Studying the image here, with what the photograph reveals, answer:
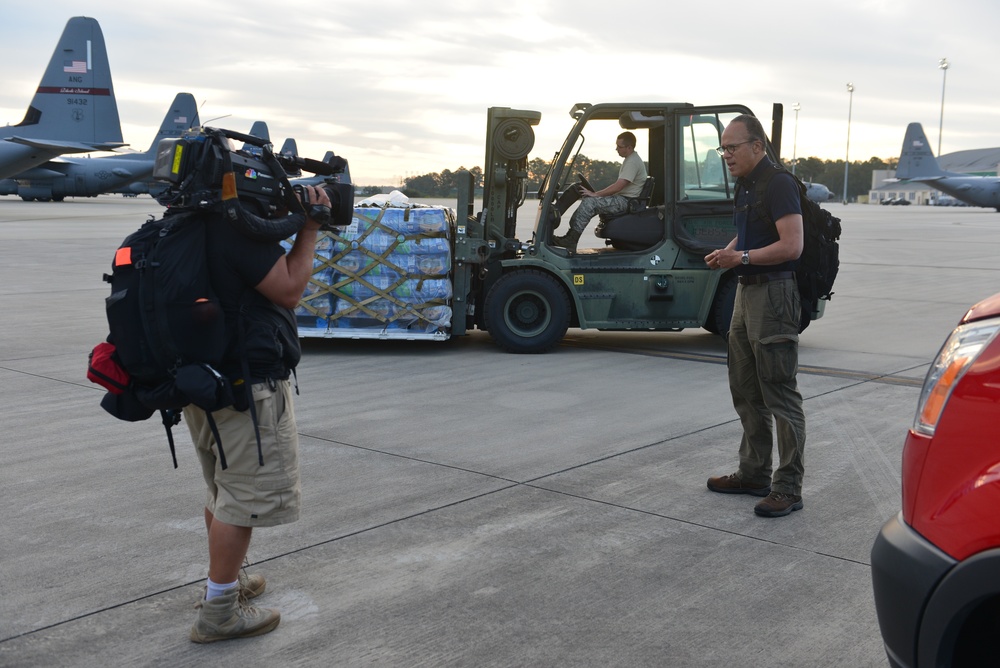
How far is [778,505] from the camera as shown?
4.95 m

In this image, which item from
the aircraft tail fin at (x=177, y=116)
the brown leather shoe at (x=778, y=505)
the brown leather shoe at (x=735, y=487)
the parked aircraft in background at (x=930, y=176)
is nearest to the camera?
the brown leather shoe at (x=778, y=505)

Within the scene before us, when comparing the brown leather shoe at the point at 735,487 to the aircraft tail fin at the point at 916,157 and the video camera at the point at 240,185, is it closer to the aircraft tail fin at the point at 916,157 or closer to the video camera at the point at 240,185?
the video camera at the point at 240,185

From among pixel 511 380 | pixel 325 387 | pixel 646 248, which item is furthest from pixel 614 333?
pixel 325 387

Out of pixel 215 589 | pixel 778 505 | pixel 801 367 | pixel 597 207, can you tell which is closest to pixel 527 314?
pixel 597 207

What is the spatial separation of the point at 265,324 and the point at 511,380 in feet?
17.4

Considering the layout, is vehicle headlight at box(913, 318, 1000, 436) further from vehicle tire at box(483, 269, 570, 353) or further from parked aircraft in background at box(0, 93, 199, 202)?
parked aircraft in background at box(0, 93, 199, 202)

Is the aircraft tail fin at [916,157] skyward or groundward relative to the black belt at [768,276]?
skyward

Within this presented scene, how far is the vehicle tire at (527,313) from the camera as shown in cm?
996

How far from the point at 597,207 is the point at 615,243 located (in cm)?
43

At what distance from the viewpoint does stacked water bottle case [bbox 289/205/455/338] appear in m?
9.91

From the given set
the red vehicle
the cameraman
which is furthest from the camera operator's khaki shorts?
the red vehicle

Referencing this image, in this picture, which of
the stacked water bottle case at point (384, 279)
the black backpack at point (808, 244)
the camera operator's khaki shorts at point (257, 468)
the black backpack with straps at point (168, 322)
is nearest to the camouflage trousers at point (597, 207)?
the stacked water bottle case at point (384, 279)

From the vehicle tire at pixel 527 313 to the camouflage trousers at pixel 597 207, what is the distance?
0.69m

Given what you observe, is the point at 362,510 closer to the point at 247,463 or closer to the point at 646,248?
the point at 247,463
